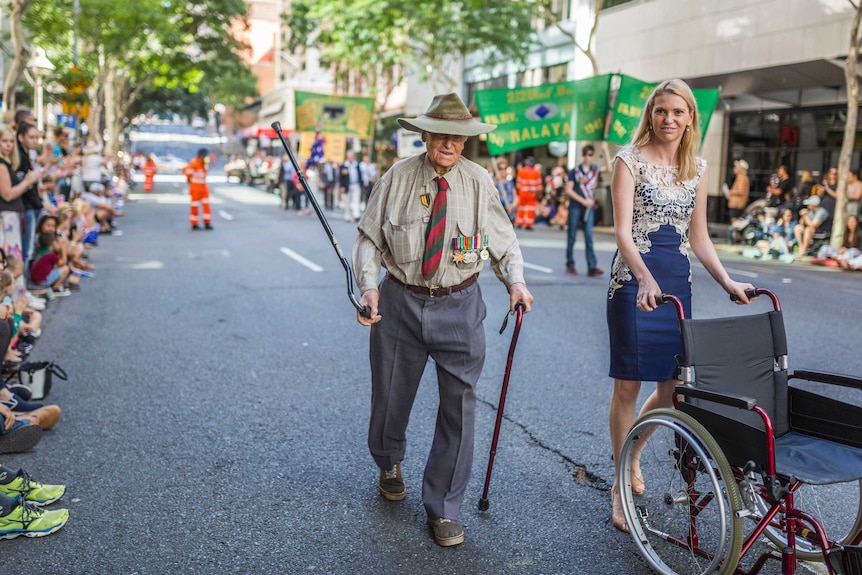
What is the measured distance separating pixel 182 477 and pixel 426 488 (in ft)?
4.65

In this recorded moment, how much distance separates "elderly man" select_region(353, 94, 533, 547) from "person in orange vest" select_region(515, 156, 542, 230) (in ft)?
62.1

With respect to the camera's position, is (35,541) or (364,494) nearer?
(35,541)

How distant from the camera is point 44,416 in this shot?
17.3 feet

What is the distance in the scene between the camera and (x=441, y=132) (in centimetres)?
371

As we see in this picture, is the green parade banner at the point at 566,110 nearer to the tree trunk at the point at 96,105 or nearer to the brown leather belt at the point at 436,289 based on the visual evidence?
the brown leather belt at the point at 436,289

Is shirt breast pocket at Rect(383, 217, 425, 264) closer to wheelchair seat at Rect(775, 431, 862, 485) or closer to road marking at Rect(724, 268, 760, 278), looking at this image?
wheelchair seat at Rect(775, 431, 862, 485)

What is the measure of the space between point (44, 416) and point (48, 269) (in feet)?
19.0

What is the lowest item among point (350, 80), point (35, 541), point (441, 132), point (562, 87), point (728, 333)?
point (35, 541)

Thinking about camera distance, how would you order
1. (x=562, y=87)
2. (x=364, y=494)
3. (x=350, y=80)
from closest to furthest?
(x=364, y=494)
(x=562, y=87)
(x=350, y=80)

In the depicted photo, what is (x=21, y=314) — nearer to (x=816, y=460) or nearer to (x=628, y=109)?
(x=816, y=460)

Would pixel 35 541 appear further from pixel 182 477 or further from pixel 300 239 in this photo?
pixel 300 239

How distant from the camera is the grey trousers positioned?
3.92 m

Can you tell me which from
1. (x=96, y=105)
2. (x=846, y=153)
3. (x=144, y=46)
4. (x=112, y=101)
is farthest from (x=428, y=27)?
(x=112, y=101)

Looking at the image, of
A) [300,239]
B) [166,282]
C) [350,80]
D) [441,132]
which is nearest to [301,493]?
[441,132]
